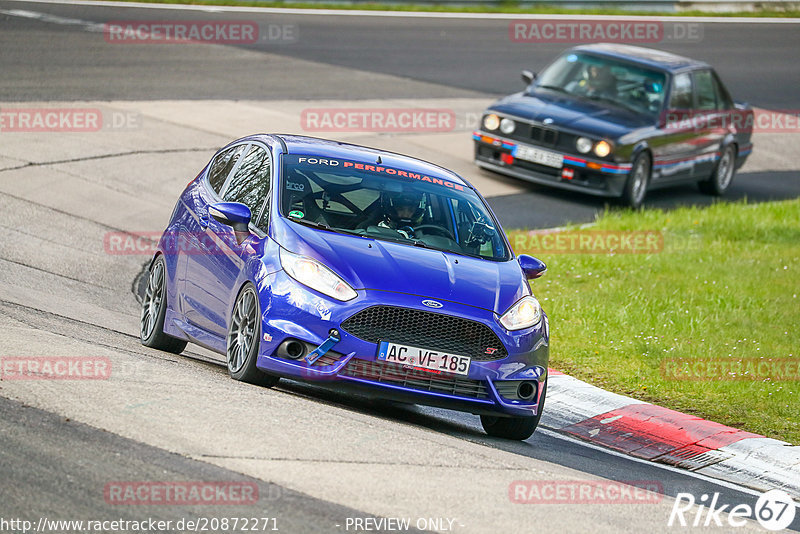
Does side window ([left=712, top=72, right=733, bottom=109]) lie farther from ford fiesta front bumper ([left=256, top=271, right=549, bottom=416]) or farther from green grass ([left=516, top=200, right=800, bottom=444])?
ford fiesta front bumper ([left=256, top=271, right=549, bottom=416])

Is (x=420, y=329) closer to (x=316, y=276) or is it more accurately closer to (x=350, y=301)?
(x=350, y=301)

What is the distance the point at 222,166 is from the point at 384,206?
1.66 metres

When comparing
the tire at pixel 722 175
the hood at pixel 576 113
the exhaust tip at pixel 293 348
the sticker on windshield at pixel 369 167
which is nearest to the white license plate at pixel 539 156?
the hood at pixel 576 113

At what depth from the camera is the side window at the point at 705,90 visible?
19453mm

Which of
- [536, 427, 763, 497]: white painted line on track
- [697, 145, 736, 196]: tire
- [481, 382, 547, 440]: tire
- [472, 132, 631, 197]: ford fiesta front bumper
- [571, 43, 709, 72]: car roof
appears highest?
[571, 43, 709, 72]: car roof

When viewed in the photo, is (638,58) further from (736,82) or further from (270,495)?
(270,495)

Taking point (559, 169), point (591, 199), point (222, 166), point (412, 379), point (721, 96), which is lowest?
point (591, 199)

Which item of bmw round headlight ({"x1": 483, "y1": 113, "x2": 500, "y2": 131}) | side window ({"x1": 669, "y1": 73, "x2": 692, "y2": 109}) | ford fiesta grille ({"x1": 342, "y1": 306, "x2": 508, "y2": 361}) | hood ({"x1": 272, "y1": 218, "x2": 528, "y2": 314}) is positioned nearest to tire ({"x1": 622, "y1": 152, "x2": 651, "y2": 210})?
side window ({"x1": 669, "y1": 73, "x2": 692, "y2": 109})

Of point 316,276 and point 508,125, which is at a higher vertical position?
point 316,276

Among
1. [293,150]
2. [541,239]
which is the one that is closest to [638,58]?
[541,239]

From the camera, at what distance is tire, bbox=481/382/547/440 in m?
8.14

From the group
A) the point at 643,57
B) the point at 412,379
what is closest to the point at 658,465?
the point at 412,379

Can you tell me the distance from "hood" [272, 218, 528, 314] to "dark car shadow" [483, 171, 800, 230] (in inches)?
307

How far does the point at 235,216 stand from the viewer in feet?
27.1
